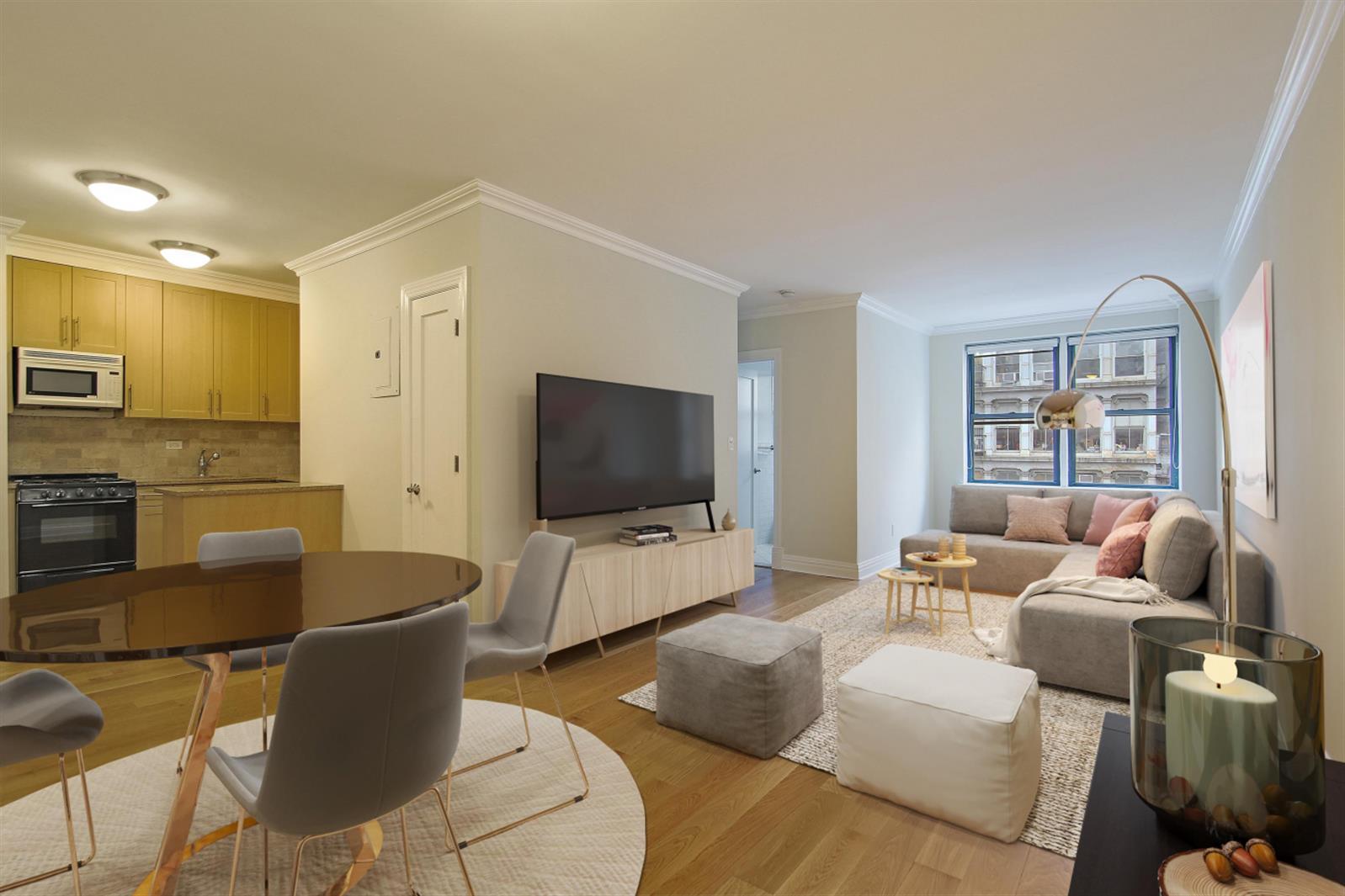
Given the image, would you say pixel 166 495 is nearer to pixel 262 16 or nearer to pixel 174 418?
pixel 174 418

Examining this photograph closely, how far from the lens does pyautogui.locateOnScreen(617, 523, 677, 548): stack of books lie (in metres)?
4.18

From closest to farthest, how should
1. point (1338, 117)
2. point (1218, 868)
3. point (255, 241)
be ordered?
point (1218, 868)
point (1338, 117)
point (255, 241)

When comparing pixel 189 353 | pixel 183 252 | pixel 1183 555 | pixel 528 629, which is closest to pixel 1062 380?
pixel 1183 555

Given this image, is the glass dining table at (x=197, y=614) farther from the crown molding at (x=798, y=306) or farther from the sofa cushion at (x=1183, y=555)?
the crown molding at (x=798, y=306)

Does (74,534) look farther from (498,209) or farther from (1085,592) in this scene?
(1085,592)

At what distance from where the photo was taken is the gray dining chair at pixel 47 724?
149cm

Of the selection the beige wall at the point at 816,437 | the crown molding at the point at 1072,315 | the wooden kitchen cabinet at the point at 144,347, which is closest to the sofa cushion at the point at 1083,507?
the crown molding at the point at 1072,315

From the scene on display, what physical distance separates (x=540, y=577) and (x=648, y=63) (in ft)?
6.25

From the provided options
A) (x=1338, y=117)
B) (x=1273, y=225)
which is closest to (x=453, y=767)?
(x=1338, y=117)

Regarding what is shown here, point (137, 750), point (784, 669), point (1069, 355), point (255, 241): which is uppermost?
point (255, 241)

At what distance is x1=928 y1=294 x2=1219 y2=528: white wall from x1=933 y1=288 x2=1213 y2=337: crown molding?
25 millimetres

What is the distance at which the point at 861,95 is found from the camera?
261cm

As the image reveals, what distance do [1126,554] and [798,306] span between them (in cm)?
336

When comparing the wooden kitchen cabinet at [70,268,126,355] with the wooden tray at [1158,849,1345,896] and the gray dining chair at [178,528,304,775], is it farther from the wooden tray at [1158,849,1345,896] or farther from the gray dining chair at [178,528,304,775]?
the wooden tray at [1158,849,1345,896]
